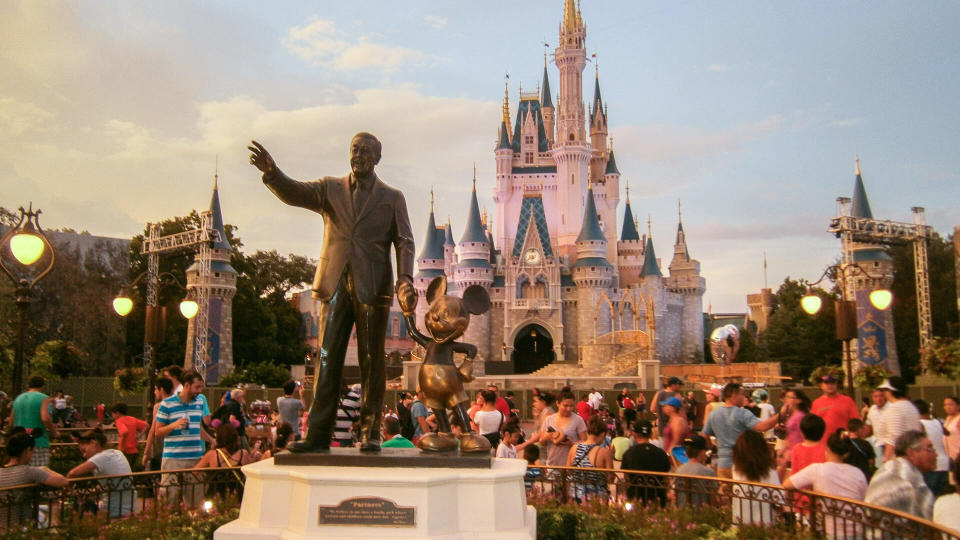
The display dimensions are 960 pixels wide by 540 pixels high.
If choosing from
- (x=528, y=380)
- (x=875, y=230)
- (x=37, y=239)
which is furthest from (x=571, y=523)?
(x=528, y=380)

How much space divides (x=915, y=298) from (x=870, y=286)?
6.92m

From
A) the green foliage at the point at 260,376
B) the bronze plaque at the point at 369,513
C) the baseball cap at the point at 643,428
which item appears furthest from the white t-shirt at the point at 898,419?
the green foliage at the point at 260,376

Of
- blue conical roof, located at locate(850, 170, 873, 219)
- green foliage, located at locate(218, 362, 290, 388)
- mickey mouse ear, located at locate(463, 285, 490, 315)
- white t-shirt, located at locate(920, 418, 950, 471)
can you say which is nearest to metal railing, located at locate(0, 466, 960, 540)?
mickey mouse ear, located at locate(463, 285, 490, 315)

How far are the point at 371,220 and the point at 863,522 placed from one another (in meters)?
3.48

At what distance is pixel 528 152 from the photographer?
6025 centimetres

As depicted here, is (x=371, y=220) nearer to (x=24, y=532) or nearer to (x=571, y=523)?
(x=571, y=523)

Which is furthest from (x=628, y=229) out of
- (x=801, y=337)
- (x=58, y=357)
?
(x=58, y=357)

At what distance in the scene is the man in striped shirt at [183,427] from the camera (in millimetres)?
6867

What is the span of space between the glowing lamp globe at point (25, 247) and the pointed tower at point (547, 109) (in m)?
58.0

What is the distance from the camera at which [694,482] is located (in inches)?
232

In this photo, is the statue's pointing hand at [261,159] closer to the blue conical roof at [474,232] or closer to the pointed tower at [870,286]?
the pointed tower at [870,286]

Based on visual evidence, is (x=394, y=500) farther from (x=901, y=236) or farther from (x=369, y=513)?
(x=901, y=236)

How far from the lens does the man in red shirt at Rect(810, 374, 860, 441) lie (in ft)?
25.2

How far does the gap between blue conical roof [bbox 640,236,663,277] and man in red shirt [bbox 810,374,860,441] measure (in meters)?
46.9
